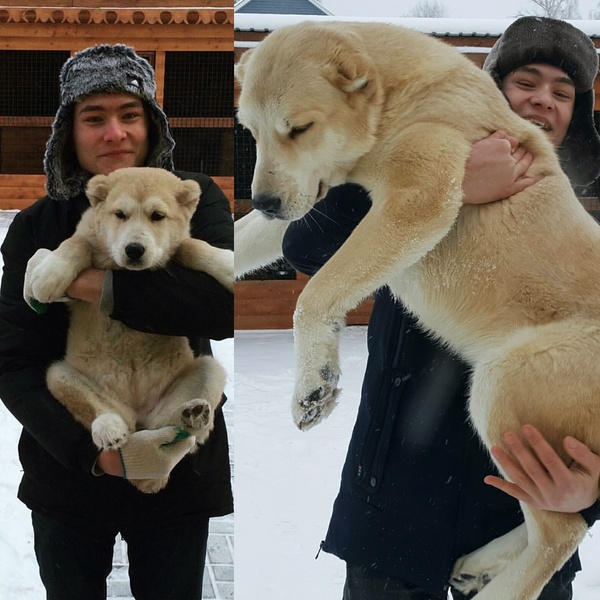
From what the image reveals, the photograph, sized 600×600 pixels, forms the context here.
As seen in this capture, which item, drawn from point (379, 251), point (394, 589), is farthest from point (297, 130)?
point (394, 589)

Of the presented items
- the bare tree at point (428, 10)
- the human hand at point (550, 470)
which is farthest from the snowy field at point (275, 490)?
the bare tree at point (428, 10)

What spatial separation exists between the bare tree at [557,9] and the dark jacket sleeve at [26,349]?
1.40m

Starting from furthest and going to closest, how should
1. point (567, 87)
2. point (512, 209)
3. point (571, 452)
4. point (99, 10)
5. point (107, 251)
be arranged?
point (99, 10)
point (107, 251)
point (567, 87)
point (512, 209)
point (571, 452)

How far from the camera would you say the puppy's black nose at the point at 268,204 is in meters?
1.43

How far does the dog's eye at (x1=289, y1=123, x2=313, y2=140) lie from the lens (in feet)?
4.66

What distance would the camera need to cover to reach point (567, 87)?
5.18 ft

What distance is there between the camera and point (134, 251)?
5.50ft

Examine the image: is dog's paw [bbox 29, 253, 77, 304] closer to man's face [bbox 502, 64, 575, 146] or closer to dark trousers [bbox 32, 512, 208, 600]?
dark trousers [bbox 32, 512, 208, 600]

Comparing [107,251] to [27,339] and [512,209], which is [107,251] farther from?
[512,209]

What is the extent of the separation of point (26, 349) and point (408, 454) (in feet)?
3.21

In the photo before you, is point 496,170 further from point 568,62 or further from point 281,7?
point 281,7

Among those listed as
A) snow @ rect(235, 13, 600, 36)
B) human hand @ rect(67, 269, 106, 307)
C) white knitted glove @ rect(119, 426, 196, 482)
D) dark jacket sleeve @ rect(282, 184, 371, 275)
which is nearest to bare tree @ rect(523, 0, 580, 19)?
snow @ rect(235, 13, 600, 36)

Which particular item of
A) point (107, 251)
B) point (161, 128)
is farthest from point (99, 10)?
point (107, 251)

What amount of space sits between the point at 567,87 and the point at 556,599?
1155 mm
